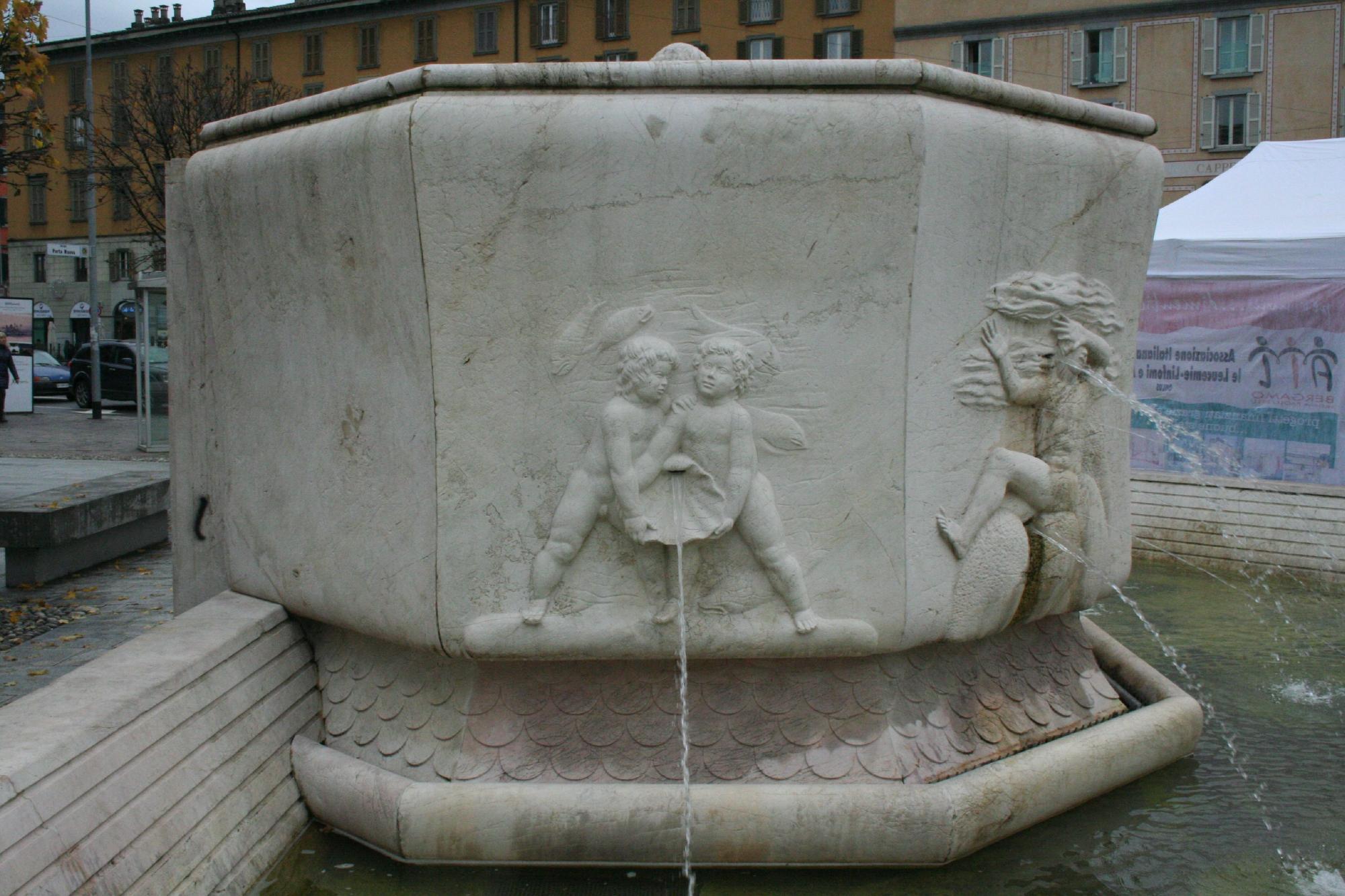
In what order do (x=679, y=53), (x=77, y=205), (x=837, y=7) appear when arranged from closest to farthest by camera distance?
1. (x=679, y=53)
2. (x=837, y=7)
3. (x=77, y=205)

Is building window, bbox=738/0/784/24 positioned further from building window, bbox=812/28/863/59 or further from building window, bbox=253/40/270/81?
building window, bbox=253/40/270/81

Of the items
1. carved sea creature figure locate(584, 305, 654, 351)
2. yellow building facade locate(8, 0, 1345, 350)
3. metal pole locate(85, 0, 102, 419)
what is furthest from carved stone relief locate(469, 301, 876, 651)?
yellow building facade locate(8, 0, 1345, 350)

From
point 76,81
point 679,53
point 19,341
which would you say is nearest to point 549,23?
point 76,81

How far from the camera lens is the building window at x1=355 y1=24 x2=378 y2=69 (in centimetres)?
3956

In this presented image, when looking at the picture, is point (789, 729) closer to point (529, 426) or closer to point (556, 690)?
point (556, 690)

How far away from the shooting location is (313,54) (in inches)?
1586

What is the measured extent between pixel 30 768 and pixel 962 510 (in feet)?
8.37

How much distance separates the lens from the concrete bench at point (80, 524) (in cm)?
613

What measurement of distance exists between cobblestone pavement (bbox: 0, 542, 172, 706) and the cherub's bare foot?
291cm

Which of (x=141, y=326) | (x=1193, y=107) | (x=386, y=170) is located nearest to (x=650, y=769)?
(x=386, y=170)

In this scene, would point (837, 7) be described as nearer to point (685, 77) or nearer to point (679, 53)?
point (679, 53)

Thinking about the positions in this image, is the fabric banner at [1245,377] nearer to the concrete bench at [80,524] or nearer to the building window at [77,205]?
the concrete bench at [80,524]

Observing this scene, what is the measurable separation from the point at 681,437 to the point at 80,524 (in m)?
4.68

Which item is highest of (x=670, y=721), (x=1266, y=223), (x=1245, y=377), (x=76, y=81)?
(x=76, y=81)
